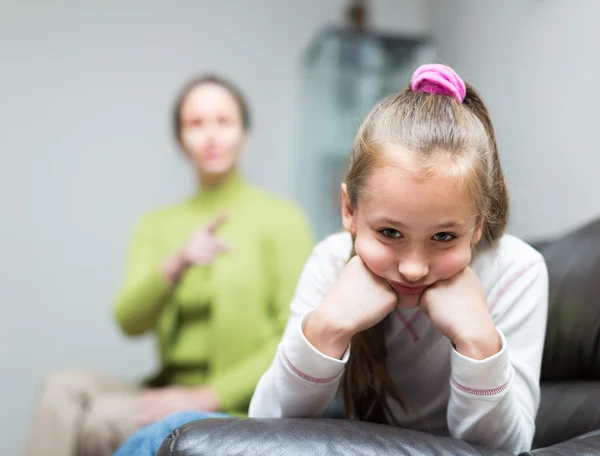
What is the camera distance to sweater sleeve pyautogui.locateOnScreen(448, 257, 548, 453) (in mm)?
867

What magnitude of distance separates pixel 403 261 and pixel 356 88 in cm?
164

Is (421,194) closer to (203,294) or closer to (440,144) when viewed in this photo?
(440,144)

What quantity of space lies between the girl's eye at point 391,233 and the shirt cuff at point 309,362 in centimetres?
16

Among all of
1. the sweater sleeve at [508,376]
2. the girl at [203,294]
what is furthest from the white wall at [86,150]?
the sweater sleeve at [508,376]

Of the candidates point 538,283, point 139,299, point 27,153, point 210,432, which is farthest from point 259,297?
point 27,153

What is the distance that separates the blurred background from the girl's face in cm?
152

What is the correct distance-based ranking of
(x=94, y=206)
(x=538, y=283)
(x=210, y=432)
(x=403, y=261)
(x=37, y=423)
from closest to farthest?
(x=210, y=432) < (x=403, y=261) < (x=538, y=283) < (x=37, y=423) < (x=94, y=206)

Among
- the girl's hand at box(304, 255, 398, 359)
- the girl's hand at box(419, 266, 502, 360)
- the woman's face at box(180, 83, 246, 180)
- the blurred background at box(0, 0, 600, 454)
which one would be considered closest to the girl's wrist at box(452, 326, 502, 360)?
the girl's hand at box(419, 266, 502, 360)

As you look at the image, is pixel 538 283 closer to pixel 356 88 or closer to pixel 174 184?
pixel 356 88

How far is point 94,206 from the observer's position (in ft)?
8.61

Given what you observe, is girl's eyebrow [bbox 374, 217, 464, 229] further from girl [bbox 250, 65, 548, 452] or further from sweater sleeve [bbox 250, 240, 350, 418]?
sweater sleeve [bbox 250, 240, 350, 418]

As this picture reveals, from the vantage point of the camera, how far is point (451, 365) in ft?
3.10

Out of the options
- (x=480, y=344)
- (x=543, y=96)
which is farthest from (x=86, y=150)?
(x=480, y=344)

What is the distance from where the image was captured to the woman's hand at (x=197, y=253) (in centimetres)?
172
